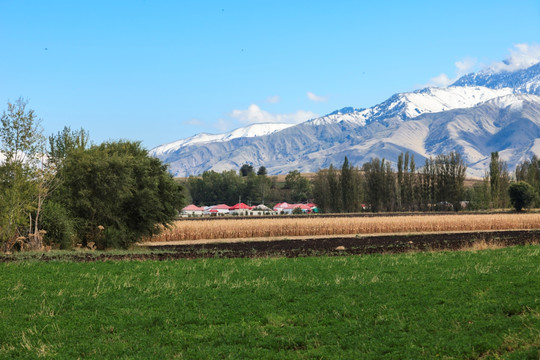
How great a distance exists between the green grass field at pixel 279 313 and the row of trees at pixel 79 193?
498 inches

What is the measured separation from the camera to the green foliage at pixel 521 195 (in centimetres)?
10744

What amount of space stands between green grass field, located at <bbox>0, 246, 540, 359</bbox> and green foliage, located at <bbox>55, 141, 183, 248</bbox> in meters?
18.4

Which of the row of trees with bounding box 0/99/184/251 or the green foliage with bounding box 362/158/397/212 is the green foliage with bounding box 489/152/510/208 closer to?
the green foliage with bounding box 362/158/397/212

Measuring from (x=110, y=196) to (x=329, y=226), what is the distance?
84.0 ft

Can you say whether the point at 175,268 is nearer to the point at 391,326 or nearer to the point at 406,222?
the point at 391,326

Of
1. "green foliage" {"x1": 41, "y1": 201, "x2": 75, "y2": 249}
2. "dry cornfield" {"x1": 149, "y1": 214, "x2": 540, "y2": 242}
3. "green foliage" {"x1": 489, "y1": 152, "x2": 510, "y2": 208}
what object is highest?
"green foliage" {"x1": 489, "y1": 152, "x2": 510, "y2": 208}

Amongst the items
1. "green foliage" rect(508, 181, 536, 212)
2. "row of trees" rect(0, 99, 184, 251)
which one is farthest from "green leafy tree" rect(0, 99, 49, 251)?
"green foliage" rect(508, 181, 536, 212)

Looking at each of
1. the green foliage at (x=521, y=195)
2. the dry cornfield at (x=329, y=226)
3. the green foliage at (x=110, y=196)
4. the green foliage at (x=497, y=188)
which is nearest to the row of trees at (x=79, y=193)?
the green foliage at (x=110, y=196)

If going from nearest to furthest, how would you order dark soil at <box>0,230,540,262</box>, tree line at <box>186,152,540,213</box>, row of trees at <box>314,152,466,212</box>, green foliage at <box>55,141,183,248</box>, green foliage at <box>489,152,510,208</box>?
dark soil at <box>0,230,540,262</box>, green foliage at <box>55,141,183,248</box>, green foliage at <box>489,152,510,208</box>, tree line at <box>186,152,540,213</box>, row of trees at <box>314,152,466,212</box>

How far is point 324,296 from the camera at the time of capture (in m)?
17.4

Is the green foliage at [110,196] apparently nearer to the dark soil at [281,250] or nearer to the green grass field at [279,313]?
the dark soil at [281,250]

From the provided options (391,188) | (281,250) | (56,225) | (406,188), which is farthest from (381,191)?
(56,225)

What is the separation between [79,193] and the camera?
40.5 m

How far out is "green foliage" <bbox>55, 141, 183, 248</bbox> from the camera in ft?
134
